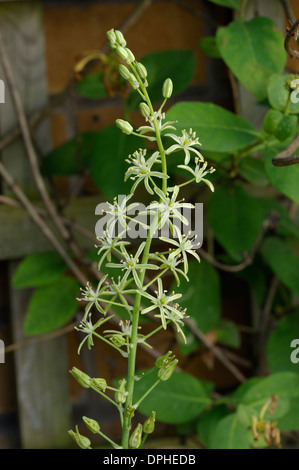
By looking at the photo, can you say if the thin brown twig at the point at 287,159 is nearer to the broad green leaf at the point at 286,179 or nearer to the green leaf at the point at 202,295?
the broad green leaf at the point at 286,179

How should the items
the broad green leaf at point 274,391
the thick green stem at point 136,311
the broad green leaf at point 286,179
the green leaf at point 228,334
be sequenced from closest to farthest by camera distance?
the thick green stem at point 136,311, the broad green leaf at point 286,179, the broad green leaf at point 274,391, the green leaf at point 228,334

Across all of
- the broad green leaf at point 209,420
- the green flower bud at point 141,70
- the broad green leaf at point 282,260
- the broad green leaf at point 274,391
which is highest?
the green flower bud at point 141,70

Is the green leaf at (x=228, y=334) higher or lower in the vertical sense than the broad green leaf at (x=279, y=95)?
lower

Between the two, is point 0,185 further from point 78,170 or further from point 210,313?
point 210,313

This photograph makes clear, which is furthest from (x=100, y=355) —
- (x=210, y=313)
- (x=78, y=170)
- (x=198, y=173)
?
(x=198, y=173)

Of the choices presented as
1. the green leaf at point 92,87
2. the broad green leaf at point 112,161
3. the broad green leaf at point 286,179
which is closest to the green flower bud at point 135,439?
the broad green leaf at point 286,179

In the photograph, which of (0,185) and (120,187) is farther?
(0,185)

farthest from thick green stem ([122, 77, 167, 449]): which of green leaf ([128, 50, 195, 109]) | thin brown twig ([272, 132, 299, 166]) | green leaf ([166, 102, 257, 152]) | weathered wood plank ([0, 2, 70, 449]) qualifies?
weathered wood plank ([0, 2, 70, 449])

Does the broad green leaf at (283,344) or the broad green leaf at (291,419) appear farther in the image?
the broad green leaf at (283,344)
